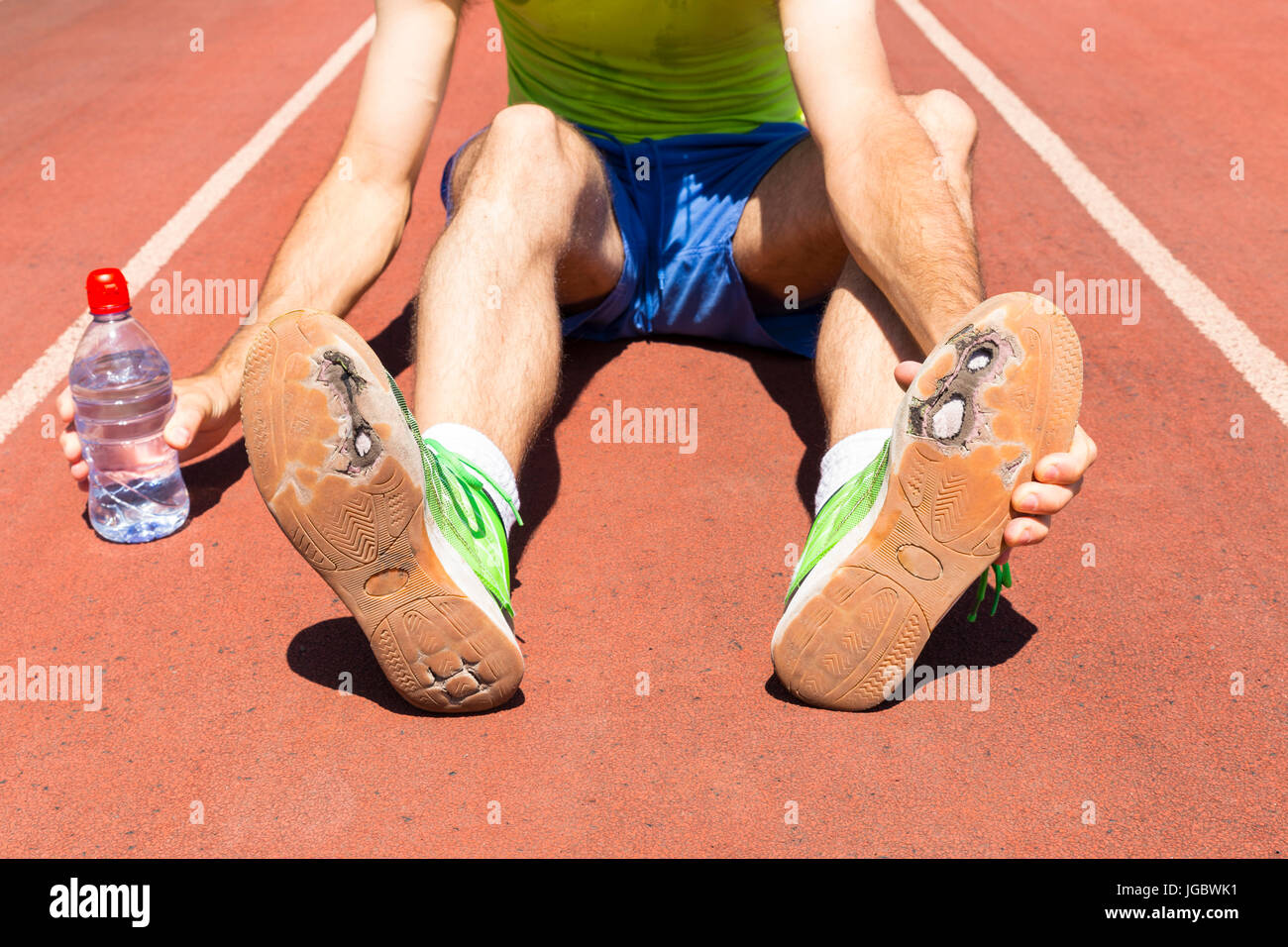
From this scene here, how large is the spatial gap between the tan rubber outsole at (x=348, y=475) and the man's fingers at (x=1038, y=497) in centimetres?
95

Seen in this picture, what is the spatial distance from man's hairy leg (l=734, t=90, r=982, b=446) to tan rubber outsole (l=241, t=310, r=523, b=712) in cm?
100

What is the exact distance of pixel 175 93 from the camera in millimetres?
6594

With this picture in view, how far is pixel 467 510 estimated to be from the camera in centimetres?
240

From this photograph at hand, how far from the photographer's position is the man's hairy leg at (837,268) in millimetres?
2680

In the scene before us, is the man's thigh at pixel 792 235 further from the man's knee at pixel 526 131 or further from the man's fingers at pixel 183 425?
the man's fingers at pixel 183 425

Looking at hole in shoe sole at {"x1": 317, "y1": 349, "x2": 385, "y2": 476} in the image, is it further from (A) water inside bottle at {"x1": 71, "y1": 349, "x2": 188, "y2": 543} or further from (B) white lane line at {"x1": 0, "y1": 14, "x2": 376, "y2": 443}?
(B) white lane line at {"x1": 0, "y1": 14, "x2": 376, "y2": 443}

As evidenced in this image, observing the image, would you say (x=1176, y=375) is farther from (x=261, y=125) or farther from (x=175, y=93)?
(x=175, y=93)

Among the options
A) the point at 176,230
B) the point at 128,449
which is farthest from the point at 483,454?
the point at 176,230

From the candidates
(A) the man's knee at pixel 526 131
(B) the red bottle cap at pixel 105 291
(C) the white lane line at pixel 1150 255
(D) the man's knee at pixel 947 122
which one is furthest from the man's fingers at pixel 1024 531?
(B) the red bottle cap at pixel 105 291

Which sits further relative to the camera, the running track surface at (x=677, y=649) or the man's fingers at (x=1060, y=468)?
the running track surface at (x=677, y=649)

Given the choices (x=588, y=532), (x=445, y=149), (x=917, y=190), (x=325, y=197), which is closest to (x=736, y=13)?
(x=917, y=190)

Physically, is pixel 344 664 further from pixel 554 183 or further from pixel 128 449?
pixel 554 183

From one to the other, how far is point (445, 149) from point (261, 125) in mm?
1004

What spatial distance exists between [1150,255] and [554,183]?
2679mm
